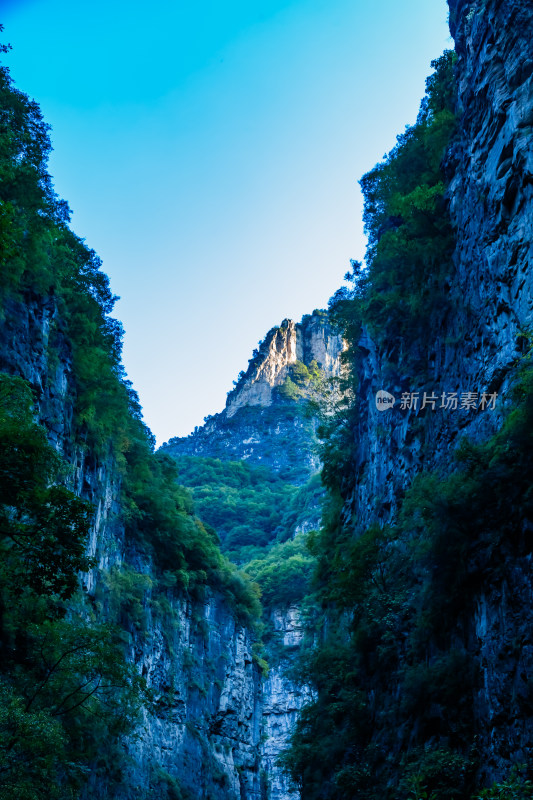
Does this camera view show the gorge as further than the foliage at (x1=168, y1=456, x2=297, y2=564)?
No

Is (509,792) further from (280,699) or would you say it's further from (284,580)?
(284,580)

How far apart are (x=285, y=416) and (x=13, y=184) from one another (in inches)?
3056

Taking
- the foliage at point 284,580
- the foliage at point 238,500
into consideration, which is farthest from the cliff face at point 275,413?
the foliage at point 284,580

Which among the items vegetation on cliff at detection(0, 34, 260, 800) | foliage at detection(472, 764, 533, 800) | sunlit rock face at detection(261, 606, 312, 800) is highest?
vegetation on cliff at detection(0, 34, 260, 800)

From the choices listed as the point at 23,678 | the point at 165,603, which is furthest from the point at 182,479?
the point at 23,678

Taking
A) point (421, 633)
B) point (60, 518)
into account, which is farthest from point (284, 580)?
point (60, 518)

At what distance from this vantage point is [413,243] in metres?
18.3

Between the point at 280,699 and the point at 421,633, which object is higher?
the point at 421,633

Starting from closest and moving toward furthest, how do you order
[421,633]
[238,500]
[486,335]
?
[421,633] → [486,335] → [238,500]

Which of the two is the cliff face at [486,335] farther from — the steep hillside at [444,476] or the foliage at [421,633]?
the foliage at [421,633]

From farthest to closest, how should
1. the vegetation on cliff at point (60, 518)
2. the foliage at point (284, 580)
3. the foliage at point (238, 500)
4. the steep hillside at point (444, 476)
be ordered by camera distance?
the foliage at point (238, 500)
the foliage at point (284, 580)
the steep hillside at point (444, 476)
the vegetation on cliff at point (60, 518)

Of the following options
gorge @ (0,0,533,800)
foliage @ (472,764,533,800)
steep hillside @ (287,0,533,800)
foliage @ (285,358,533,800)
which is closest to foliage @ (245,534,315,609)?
gorge @ (0,0,533,800)

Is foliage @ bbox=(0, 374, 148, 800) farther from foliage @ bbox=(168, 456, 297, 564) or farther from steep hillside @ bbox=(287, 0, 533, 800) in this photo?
foliage @ bbox=(168, 456, 297, 564)

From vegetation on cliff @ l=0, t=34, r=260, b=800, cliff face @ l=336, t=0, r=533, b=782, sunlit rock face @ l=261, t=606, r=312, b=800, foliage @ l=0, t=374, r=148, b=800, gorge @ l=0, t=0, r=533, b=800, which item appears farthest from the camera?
sunlit rock face @ l=261, t=606, r=312, b=800
